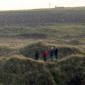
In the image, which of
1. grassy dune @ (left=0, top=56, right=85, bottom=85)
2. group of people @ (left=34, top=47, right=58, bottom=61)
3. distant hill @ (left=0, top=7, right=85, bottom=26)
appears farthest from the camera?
distant hill @ (left=0, top=7, right=85, bottom=26)

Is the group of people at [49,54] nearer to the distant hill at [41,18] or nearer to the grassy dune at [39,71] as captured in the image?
the grassy dune at [39,71]

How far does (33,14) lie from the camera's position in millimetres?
67250

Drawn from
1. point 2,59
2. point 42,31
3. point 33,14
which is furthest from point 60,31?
point 2,59

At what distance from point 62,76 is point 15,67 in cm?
298

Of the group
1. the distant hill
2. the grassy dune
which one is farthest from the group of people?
the distant hill

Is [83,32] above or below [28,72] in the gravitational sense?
below

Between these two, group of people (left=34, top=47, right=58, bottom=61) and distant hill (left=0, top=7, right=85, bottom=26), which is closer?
group of people (left=34, top=47, right=58, bottom=61)

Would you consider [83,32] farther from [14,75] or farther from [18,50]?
[14,75]

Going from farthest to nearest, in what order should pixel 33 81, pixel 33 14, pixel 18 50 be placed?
pixel 33 14 < pixel 18 50 < pixel 33 81

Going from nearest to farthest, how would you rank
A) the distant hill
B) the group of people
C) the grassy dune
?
1. the grassy dune
2. the group of people
3. the distant hill

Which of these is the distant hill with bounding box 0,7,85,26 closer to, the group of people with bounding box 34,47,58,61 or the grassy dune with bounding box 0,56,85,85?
the group of people with bounding box 34,47,58,61

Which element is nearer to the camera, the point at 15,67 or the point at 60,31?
the point at 15,67

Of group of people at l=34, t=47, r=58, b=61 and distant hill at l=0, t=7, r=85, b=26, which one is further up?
group of people at l=34, t=47, r=58, b=61

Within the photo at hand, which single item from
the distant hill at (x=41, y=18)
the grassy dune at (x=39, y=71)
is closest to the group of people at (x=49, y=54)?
the grassy dune at (x=39, y=71)
